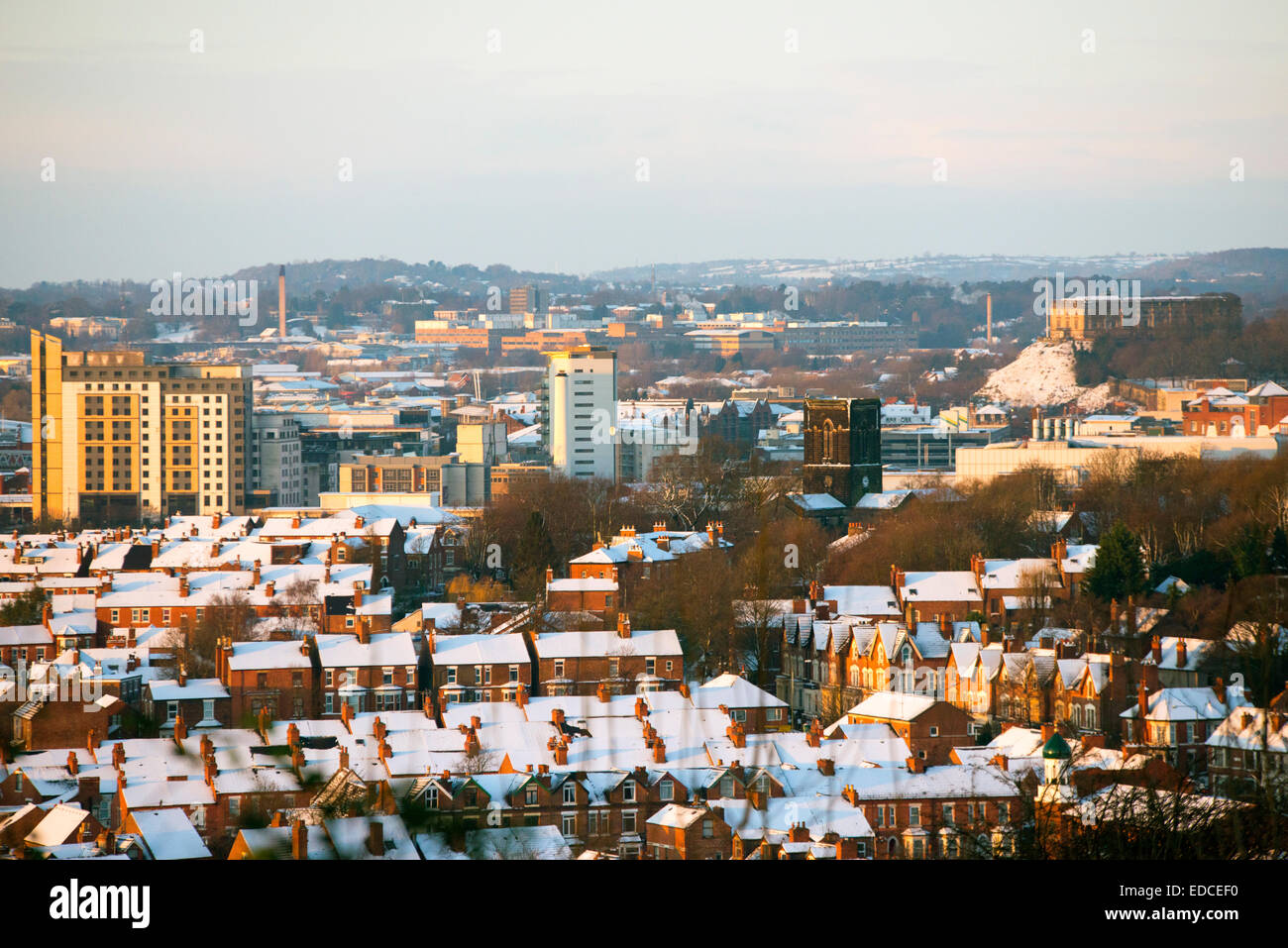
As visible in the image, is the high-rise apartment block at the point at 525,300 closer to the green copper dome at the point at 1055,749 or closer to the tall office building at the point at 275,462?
the tall office building at the point at 275,462

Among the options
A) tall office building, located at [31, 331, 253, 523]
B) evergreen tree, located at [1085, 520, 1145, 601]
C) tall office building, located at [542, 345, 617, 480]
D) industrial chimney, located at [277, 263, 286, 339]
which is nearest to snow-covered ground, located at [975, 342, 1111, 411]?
tall office building, located at [542, 345, 617, 480]

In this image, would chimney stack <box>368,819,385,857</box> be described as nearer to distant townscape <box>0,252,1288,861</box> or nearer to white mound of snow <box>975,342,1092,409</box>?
distant townscape <box>0,252,1288,861</box>

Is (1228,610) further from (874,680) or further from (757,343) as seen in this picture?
(757,343)

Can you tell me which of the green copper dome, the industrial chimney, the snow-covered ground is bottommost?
the green copper dome

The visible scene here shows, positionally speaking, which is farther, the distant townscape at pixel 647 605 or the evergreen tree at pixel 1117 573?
the evergreen tree at pixel 1117 573

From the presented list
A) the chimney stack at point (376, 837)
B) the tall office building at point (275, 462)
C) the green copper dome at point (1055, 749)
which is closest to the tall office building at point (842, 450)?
the tall office building at point (275, 462)

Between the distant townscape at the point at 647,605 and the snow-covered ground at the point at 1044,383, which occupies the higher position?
the snow-covered ground at the point at 1044,383

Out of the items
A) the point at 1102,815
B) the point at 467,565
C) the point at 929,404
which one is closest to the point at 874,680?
the point at 467,565
